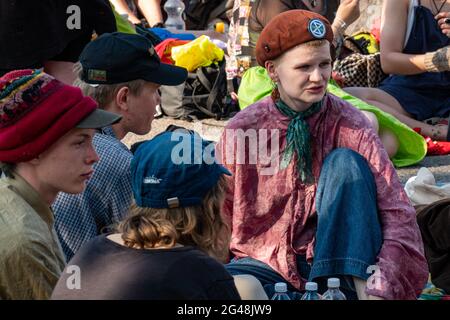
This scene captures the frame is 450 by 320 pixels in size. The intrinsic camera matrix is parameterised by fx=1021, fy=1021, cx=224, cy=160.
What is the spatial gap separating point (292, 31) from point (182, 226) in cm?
137

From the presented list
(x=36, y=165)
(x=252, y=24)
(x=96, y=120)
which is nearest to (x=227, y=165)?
(x=96, y=120)

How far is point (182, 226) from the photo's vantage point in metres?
2.77

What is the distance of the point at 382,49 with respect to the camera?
655cm

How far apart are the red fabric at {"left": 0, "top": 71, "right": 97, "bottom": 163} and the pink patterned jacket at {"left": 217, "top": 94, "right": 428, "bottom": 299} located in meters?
0.83

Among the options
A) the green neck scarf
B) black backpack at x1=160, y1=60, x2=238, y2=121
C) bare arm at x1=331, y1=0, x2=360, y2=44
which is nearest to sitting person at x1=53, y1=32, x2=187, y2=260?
the green neck scarf

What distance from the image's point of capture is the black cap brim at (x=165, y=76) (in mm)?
4086

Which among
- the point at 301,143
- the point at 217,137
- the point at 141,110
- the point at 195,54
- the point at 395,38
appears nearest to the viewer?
the point at 301,143

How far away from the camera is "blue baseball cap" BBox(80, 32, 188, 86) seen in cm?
397

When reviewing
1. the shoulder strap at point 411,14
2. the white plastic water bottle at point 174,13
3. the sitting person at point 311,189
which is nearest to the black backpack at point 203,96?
the shoulder strap at point 411,14

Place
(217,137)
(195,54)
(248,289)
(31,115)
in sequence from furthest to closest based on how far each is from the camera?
(195,54) < (217,137) < (31,115) < (248,289)

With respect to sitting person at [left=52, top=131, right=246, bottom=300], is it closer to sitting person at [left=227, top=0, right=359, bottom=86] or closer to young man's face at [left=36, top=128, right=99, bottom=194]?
young man's face at [left=36, top=128, right=99, bottom=194]

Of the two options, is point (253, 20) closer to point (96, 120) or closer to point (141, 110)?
point (141, 110)
